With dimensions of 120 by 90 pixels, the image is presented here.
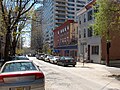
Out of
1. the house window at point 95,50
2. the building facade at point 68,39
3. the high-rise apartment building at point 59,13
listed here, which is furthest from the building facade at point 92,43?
the high-rise apartment building at point 59,13

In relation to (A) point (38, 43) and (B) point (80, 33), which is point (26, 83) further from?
(A) point (38, 43)

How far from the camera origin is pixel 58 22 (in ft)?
451

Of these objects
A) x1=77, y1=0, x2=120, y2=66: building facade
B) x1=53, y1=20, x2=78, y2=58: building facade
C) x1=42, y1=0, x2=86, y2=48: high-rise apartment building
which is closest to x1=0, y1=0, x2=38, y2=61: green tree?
x1=77, y1=0, x2=120, y2=66: building facade

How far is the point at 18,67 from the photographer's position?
10.0 m

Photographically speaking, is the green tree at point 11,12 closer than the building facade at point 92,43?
Yes

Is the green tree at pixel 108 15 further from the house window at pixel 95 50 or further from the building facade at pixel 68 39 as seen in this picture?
the building facade at pixel 68 39

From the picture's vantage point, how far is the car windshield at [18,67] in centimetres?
985

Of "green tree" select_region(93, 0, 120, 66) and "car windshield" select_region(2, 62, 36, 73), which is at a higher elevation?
"green tree" select_region(93, 0, 120, 66)

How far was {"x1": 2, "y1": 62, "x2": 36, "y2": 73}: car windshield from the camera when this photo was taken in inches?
388

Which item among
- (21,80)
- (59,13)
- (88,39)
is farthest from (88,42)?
(59,13)

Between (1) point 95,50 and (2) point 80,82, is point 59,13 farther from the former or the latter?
(2) point 80,82

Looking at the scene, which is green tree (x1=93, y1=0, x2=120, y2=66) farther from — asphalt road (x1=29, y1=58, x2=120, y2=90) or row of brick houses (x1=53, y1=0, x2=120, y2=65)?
row of brick houses (x1=53, y1=0, x2=120, y2=65)

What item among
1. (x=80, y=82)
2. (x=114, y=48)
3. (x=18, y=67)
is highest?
(x=114, y=48)

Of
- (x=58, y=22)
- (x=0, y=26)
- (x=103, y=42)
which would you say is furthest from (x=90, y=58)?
(x=58, y=22)
